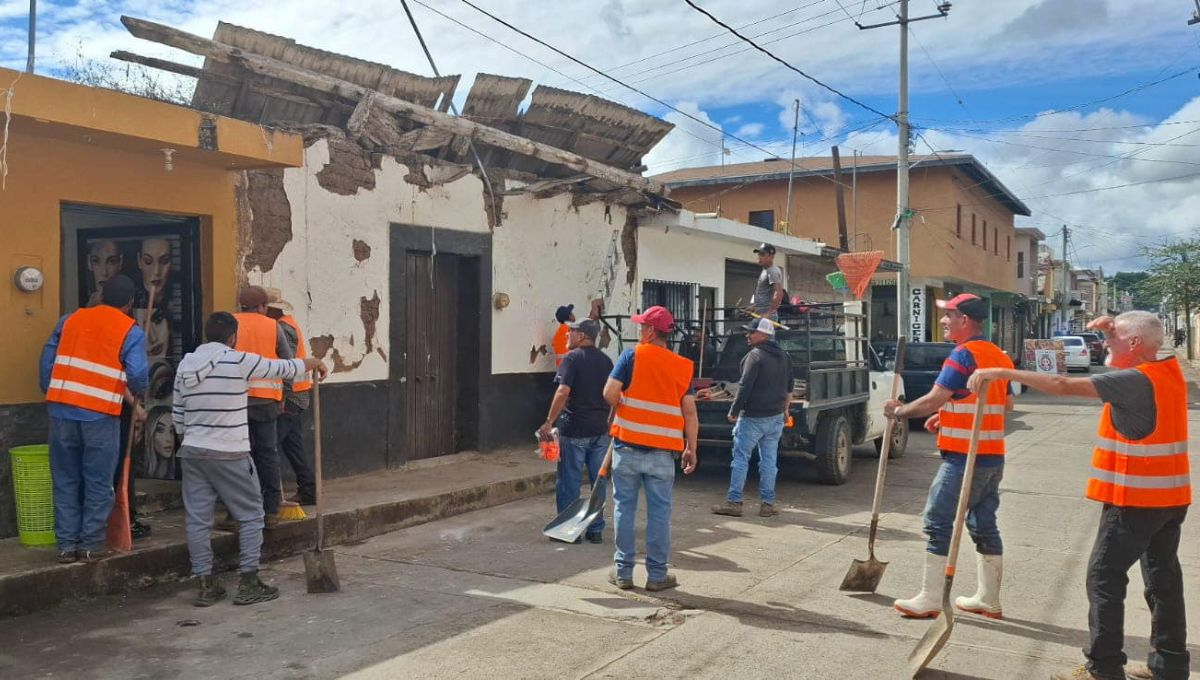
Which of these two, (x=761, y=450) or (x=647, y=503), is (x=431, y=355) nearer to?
(x=761, y=450)

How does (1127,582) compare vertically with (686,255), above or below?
below

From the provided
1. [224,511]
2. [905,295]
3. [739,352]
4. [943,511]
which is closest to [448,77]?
[739,352]

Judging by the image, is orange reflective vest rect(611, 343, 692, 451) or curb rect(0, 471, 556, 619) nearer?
curb rect(0, 471, 556, 619)

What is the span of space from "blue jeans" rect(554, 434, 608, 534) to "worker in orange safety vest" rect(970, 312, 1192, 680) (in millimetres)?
3590

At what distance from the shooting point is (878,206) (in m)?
29.4

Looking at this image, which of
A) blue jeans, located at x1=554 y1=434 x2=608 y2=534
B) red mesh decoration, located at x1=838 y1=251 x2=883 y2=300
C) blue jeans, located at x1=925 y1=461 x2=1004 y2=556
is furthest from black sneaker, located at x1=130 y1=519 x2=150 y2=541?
red mesh decoration, located at x1=838 y1=251 x2=883 y2=300

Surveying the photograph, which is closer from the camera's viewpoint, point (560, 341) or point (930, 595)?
point (930, 595)

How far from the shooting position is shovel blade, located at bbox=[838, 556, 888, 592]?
5.80m

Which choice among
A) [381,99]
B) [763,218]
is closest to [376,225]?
[381,99]

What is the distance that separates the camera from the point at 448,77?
10.0 metres

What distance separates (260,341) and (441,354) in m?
3.74

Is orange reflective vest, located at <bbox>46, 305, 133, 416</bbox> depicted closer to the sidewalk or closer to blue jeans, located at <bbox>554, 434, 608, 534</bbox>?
the sidewalk

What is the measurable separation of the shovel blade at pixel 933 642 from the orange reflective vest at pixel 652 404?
6.27 ft

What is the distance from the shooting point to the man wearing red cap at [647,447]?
586cm
